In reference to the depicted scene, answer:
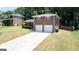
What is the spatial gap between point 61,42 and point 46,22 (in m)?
0.42

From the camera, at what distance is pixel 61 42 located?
6516mm

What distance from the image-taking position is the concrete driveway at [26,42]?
646cm

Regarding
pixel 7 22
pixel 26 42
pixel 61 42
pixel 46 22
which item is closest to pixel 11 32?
pixel 7 22

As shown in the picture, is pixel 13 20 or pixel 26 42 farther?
pixel 13 20

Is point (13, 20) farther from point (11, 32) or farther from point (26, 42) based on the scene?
point (26, 42)

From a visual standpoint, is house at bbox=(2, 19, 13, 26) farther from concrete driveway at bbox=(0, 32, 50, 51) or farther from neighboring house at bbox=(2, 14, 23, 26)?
concrete driveway at bbox=(0, 32, 50, 51)

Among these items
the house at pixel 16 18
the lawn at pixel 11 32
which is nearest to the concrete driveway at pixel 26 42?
the lawn at pixel 11 32

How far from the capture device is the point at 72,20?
6535mm

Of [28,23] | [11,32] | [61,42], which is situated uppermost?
[28,23]

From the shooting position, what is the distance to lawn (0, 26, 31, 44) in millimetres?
6520
